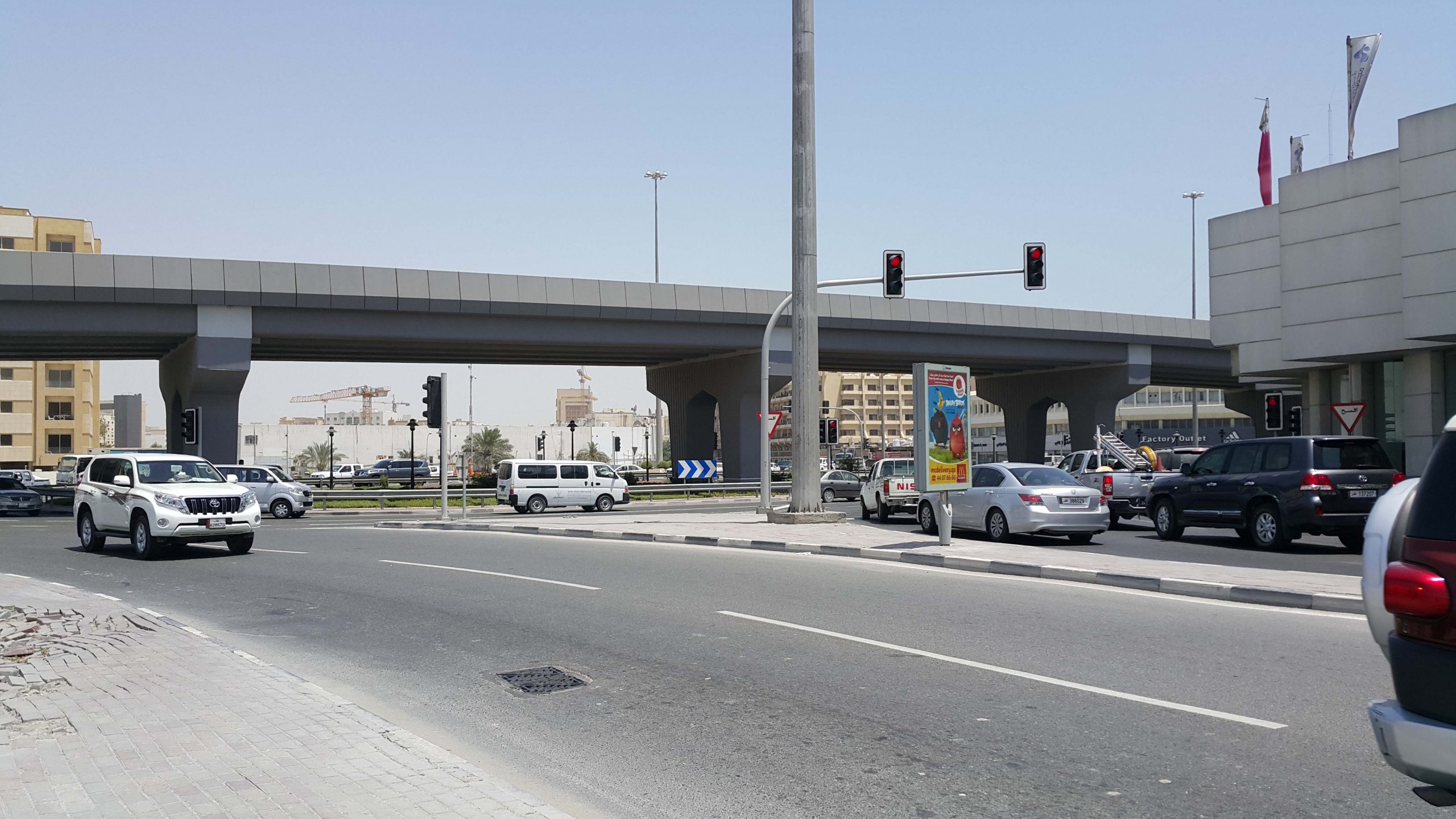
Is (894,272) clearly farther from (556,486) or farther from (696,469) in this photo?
(696,469)

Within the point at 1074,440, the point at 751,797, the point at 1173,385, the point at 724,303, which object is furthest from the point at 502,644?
the point at 1173,385

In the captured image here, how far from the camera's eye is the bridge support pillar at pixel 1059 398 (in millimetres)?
58094

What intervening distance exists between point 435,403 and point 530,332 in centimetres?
1425

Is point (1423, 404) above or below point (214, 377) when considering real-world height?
below

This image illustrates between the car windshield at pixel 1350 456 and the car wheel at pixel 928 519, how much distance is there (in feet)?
22.1

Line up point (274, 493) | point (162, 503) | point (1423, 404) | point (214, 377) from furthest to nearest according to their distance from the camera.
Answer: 1. point (214, 377)
2. point (274, 493)
3. point (1423, 404)
4. point (162, 503)

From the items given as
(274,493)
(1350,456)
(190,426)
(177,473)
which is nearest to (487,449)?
(190,426)

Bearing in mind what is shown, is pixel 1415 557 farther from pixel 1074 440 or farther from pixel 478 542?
pixel 1074 440

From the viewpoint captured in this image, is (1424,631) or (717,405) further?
(717,405)

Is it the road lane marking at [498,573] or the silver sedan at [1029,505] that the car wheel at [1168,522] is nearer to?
→ the silver sedan at [1029,505]

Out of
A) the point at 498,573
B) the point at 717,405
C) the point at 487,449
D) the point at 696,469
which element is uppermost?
the point at 717,405

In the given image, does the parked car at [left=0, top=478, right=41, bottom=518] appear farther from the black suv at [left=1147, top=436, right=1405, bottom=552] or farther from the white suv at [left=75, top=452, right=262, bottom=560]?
the black suv at [left=1147, top=436, right=1405, bottom=552]

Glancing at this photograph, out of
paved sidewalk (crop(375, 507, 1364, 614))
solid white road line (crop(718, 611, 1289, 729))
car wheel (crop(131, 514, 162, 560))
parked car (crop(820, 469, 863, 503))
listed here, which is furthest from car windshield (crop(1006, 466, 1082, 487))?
parked car (crop(820, 469, 863, 503))

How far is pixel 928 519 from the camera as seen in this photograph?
21.9 metres
